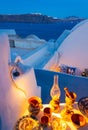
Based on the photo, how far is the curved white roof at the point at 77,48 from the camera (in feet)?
18.7

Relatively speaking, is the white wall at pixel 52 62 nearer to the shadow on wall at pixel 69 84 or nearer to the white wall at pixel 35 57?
the white wall at pixel 35 57

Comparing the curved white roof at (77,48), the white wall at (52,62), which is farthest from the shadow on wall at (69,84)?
the curved white roof at (77,48)

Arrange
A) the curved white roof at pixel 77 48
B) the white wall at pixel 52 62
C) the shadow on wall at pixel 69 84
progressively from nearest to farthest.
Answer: the shadow on wall at pixel 69 84, the white wall at pixel 52 62, the curved white roof at pixel 77 48

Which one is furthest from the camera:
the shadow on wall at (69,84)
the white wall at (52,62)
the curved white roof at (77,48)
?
the curved white roof at (77,48)

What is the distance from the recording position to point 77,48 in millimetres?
5812

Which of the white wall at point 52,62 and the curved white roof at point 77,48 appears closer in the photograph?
the white wall at point 52,62

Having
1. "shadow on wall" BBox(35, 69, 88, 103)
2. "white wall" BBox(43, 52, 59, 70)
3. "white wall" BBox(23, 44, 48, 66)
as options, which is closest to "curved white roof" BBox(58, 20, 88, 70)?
"white wall" BBox(43, 52, 59, 70)

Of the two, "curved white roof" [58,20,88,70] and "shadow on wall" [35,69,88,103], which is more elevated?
"curved white roof" [58,20,88,70]

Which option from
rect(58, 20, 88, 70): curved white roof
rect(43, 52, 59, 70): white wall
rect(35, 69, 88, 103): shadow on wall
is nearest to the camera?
rect(35, 69, 88, 103): shadow on wall

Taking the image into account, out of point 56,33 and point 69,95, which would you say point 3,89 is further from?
point 56,33

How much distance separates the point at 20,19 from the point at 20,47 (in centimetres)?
644

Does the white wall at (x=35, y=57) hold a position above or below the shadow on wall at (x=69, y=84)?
above

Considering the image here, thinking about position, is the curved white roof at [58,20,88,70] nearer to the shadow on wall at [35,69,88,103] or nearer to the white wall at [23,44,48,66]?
the white wall at [23,44,48,66]

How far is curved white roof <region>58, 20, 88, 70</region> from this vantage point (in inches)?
224
